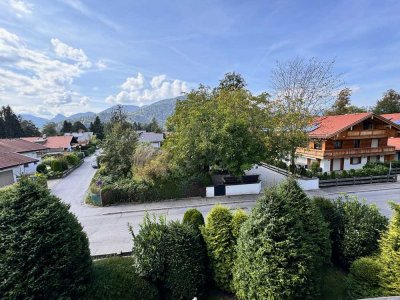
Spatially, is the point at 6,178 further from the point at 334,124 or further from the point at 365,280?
the point at 334,124

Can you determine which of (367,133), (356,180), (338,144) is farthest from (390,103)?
(356,180)

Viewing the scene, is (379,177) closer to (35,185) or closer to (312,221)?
(312,221)

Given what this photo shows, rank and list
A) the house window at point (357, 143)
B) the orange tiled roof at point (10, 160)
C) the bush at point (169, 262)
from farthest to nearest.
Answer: the house window at point (357, 143) → the orange tiled roof at point (10, 160) → the bush at point (169, 262)

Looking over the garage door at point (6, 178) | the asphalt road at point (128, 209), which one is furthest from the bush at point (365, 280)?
the garage door at point (6, 178)

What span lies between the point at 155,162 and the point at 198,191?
427 cm

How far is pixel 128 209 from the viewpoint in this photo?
16953 mm

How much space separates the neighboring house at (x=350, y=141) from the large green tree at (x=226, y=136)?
10503 millimetres

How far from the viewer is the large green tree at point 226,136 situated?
17.7m

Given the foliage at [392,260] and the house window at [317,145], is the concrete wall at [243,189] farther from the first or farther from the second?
the house window at [317,145]

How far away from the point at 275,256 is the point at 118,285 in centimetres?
425

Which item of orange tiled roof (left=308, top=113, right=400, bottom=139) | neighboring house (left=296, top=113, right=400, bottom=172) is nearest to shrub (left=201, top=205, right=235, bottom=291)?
neighboring house (left=296, top=113, right=400, bottom=172)

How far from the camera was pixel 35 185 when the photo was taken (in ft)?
19.4

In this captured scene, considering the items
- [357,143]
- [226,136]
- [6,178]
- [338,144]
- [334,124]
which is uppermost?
[334,124]

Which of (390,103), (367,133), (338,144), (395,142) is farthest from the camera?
(390,103)
